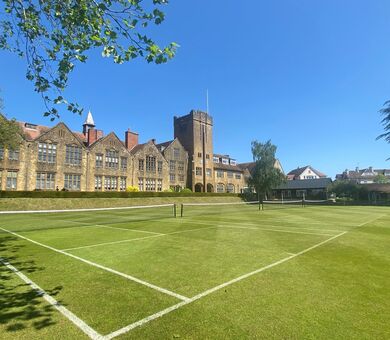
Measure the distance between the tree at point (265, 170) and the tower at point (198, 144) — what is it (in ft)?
37.7

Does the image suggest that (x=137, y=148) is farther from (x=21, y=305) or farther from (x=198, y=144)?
(x=21, y=305)

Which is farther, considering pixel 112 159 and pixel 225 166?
pixel 225 166

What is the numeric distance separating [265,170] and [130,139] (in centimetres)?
3185

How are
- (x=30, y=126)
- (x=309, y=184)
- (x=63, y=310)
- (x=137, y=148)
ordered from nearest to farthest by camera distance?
(x=63, y=310) → (x=30, y=126) → (x=137, y=148) → (x=309, y=184)

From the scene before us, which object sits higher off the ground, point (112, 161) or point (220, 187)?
point (112, 161)

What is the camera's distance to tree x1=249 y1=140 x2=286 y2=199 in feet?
208

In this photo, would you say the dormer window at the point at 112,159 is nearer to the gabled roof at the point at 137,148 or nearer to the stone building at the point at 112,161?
the stone building at the point at 112,161

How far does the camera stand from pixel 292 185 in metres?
83.8

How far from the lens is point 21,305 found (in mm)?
4945

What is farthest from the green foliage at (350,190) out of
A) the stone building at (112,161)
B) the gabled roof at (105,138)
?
the gabled roof at (105,138)

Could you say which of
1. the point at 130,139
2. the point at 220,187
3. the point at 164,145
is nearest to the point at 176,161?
the point at 164,145

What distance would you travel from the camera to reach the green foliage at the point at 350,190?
64688 mm

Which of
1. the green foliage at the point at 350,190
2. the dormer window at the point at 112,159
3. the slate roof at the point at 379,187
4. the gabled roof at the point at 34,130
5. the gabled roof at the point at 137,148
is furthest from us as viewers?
the slate roof at the point at 379,187

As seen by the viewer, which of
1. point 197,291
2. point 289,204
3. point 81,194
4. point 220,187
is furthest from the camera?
point 220,187
